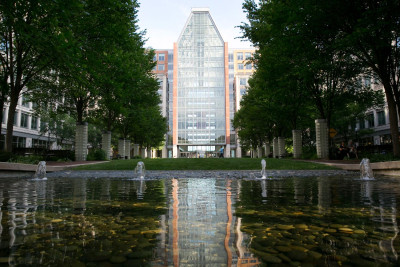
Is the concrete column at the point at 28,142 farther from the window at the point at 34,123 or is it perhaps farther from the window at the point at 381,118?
the window at the point at 381,118

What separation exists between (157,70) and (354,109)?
70.9m

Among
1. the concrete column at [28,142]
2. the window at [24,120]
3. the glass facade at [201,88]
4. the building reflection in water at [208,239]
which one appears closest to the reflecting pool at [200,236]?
the building reflection in water at [208,239]

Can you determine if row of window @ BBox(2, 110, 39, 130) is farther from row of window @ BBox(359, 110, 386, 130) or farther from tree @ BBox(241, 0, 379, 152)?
row of window @ BBox(359, 110, 386, 130)

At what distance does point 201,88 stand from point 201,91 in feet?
3.09

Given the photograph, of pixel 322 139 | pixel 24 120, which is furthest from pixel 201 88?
pixel 322 139

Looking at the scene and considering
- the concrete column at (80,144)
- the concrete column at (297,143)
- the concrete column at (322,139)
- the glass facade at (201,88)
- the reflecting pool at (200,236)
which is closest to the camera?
the reflecting pool at (200,236)

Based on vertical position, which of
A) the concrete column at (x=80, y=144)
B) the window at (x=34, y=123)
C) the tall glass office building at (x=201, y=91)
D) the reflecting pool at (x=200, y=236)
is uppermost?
the tall glass office building at (x=201, y=91)

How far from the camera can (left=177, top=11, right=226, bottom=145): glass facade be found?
82562 millimetres

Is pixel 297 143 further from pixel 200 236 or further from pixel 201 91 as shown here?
pixel 201 91

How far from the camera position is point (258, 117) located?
3366cm

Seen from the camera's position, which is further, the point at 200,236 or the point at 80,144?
the point at 80,144

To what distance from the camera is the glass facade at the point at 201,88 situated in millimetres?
82562

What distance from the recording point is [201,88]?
83.5 metres

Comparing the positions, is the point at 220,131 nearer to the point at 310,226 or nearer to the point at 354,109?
the point at 354,109
